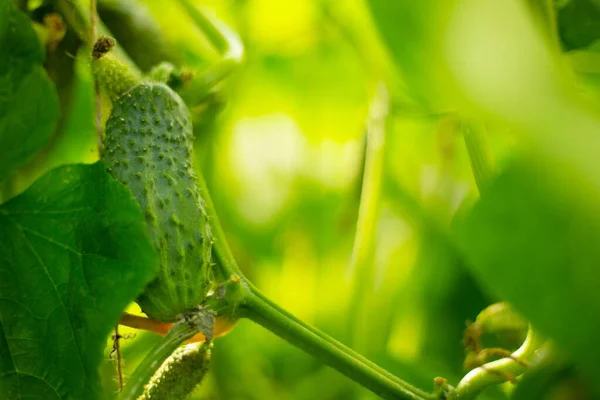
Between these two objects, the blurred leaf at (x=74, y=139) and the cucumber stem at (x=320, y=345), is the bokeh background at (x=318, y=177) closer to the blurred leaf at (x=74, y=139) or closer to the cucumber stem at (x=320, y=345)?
the blurred leaf at (x=74, y=139)

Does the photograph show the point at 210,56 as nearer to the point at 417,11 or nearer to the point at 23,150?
the point at 23,150

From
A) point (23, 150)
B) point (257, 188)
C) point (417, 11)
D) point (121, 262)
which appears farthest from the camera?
point (257, 188)

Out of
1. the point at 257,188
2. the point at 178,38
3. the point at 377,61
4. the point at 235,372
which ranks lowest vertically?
the point at 235,372

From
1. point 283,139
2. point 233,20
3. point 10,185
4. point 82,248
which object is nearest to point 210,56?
point 233,20

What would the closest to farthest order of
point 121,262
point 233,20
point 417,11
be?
point 417,11 → point 121,262 → point 233,20

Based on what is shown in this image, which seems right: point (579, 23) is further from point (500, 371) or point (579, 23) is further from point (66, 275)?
point (66, 275)

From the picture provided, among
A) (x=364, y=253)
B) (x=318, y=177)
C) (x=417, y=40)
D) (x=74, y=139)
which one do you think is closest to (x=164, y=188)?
(x=417, y=40)

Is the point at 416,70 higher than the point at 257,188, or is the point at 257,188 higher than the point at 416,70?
the point at 416,70
